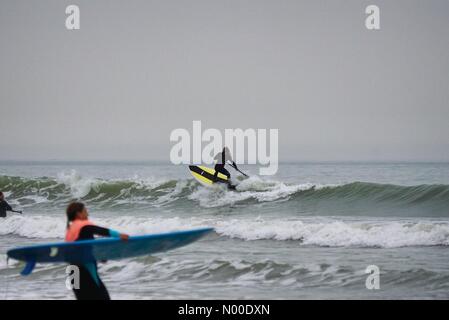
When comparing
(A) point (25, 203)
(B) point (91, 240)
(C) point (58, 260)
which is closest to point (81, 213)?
(B) point (91, 240)

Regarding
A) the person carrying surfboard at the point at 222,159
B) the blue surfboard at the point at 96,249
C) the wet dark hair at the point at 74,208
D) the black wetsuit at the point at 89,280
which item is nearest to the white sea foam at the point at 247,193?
the person carrying surfboard at the point at 222,159

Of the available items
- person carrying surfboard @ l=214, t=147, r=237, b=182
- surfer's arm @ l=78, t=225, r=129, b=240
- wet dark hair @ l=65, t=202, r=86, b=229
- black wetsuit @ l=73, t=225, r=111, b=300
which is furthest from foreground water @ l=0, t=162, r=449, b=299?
wet dark hair @ l=65, t=202, r=86, b=229

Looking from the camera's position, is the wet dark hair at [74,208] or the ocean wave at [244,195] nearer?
the wet dark hair at [74,208]

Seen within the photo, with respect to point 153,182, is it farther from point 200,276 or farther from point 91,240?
point 91,240

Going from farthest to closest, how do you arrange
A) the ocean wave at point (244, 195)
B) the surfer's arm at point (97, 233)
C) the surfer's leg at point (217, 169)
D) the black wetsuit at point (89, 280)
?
the surfer's leg at point (217, 169) < the ocean wave at point (244, 195) < the black wetsuit at point (89, 280) < the surfer's arm at point (97, 233)

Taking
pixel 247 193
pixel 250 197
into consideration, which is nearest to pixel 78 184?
pixel 247 193

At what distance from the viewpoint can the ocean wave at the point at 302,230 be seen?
11453mm

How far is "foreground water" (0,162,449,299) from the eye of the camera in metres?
8.34

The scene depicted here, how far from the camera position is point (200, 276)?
9.15 m

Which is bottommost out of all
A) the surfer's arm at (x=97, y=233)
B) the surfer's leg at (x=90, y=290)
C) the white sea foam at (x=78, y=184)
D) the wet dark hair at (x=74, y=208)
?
the white sea foam at (x=78, y=184)

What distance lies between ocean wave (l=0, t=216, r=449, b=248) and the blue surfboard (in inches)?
231

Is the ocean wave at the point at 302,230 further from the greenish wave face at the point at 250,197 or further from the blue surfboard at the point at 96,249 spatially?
the blue surfboard at the point at 96,249

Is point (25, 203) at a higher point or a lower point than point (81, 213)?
lower
